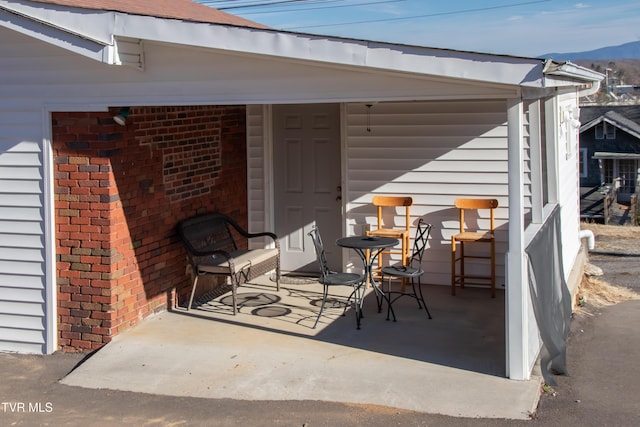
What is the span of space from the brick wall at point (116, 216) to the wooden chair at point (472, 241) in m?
3.10

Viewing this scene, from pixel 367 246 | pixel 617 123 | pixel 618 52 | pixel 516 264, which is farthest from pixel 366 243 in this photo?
pixel 618 52

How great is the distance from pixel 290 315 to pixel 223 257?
110 centimetres

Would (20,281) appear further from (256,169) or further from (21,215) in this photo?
(256,169)

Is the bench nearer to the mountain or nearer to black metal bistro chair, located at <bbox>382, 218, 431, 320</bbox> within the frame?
black metal bistro chair, located at <bbox>382, 218, 431, 320</bbox>

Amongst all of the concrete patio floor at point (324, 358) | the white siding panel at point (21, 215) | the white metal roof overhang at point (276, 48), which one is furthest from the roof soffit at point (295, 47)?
the concrete patio floor at point (324, 358)

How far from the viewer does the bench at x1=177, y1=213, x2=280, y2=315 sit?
28.9ft

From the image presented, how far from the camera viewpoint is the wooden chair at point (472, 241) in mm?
9703

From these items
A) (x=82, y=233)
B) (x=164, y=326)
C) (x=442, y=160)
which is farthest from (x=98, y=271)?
(x=442, y=160)

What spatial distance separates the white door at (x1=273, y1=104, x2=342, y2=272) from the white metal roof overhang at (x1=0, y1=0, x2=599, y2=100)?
339 cm

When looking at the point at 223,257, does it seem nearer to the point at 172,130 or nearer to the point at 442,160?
the point at 172,130

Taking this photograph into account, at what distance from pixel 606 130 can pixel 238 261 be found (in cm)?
3396

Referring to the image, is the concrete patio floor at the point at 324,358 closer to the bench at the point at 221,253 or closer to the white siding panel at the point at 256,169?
the bench at the point at 221,253

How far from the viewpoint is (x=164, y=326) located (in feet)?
27.5

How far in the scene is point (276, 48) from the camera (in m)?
6.76
